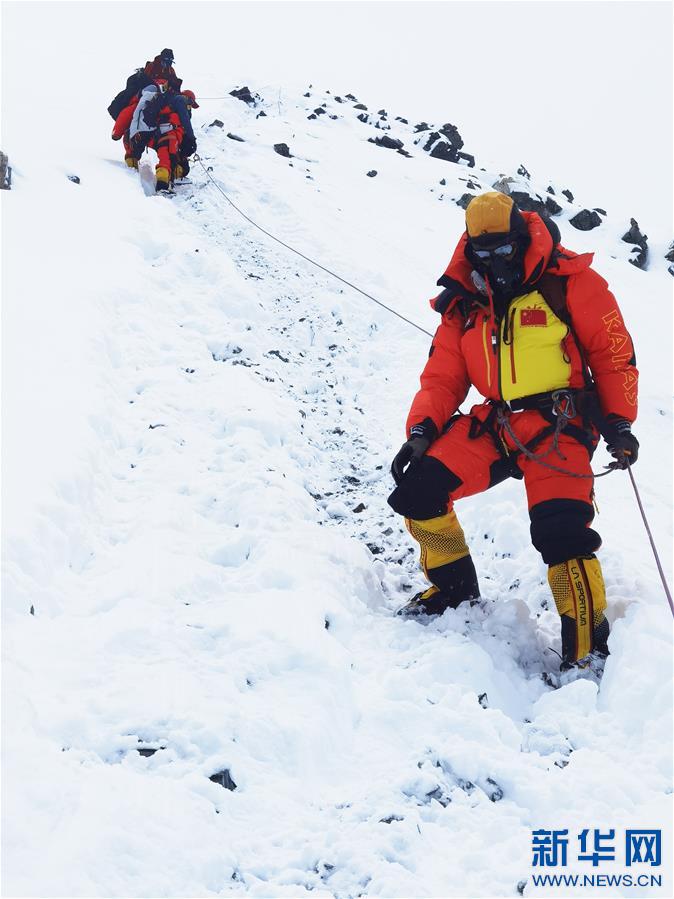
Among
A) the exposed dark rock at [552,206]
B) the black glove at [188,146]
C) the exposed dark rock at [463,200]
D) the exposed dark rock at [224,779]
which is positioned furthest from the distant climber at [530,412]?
the exposed dark rock at [552,206]

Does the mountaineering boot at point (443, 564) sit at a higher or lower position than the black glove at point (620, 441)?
lower

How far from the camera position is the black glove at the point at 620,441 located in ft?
12.1

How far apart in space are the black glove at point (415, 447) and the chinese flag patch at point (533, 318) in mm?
730

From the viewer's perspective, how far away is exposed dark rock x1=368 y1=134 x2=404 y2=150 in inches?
850

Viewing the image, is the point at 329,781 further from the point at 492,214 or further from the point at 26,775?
the point at 492,214

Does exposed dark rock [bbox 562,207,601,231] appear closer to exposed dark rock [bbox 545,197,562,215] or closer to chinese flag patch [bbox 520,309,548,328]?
exposed dark rock [bbox 545,197,562,215]

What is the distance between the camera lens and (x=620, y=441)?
3.72 metres

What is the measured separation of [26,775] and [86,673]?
2.12ft

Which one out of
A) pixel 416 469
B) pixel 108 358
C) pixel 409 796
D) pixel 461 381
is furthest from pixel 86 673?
pixel 108 358

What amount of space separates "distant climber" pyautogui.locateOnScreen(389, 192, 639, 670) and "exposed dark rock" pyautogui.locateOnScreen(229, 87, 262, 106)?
66.8ft

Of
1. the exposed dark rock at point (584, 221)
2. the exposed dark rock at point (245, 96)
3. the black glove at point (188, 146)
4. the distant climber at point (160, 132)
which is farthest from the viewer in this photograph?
the exposed dark rock at point (245, 96)

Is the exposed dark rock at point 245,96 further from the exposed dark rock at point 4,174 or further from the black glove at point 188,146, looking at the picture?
the exposed dark rock at point 4,174

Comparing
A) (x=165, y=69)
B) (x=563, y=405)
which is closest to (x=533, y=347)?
(x=563, y=405)

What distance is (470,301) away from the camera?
4156mm
